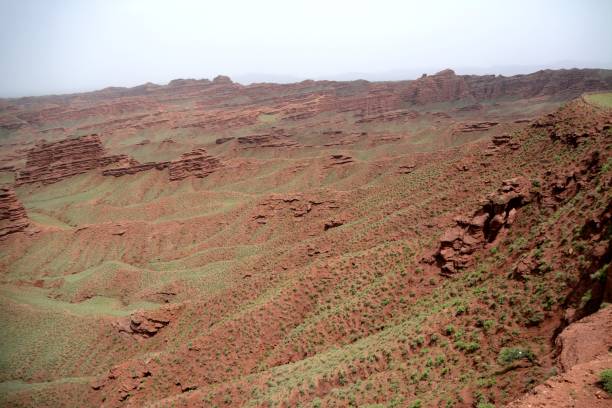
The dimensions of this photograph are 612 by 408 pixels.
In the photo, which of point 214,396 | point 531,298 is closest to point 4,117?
point 214,396

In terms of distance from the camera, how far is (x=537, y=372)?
1253 cm

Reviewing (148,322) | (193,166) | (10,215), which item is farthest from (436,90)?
(148,322)

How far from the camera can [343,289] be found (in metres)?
27.6

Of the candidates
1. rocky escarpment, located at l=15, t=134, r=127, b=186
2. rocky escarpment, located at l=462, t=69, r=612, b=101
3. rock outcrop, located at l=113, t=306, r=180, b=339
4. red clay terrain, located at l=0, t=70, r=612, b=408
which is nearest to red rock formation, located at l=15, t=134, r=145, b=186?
rocky escarpment, located at l=15, t=134, r=127, b=186

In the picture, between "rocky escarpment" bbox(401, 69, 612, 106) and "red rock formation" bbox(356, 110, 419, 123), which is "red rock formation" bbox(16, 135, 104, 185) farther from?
"rocky escarpment" bbox(401, 69, 612, 106)

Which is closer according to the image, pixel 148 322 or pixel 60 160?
pixel 148 322

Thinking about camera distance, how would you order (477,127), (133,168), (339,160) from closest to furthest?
1. (339,160)
2. (133,168)
3. (477,127)

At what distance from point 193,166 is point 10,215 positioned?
3538 centimetres

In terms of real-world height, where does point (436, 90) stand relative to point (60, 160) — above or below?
above

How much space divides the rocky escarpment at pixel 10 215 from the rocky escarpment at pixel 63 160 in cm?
3326

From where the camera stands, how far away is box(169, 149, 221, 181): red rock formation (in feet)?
294

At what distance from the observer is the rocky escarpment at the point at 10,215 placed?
63.3 metres

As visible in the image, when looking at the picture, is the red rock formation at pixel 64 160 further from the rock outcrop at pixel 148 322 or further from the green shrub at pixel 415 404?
the green shrub at pixel 415 404

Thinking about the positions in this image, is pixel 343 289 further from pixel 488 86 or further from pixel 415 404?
pixel 488 86
